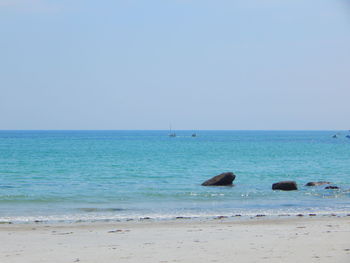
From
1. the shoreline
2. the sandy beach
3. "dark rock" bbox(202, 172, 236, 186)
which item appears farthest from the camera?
"dark rock" bbox(202, 172, 236, 186)

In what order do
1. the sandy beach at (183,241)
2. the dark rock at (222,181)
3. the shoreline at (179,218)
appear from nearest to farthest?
1. the sandy beach at (183,241)
2. the shoreline at (179,218)
3. the dark rock at (222,181)

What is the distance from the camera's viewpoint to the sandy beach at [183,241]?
1108 centimetres

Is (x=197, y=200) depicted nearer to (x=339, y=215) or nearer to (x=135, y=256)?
(x=339, y=215)

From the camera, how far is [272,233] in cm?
1425

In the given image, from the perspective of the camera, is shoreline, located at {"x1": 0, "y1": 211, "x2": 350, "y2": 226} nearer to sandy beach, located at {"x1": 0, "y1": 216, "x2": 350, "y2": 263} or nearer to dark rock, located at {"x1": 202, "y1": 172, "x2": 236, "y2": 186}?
sandy beach, located at {"x1": 0, "y1": 216, "x2": 350, "y2": 263}

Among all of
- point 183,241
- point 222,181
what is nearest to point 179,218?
point 183,241

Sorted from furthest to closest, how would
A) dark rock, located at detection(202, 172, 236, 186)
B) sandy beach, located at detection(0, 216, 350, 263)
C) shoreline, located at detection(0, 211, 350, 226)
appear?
dark rock, located at detection(202, 172, 236, 186) < shoreline, located at detection(0, 211, 350, 226) < sandy beach, located at detection(0, 216, 350, 263)

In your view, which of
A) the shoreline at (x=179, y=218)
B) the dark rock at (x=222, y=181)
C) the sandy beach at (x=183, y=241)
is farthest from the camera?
the dark rock at (x=222, y=181)

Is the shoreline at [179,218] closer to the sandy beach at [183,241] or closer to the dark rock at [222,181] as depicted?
the sandy beach at [183,241]

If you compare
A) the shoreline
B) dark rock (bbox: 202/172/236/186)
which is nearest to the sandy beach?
the shoreline

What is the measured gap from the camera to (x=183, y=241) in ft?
42.9

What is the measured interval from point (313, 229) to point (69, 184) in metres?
19.6

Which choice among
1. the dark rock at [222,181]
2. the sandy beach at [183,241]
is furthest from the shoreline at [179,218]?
the dark rock at [222,181]

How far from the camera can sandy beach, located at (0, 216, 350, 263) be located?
36.3ft
